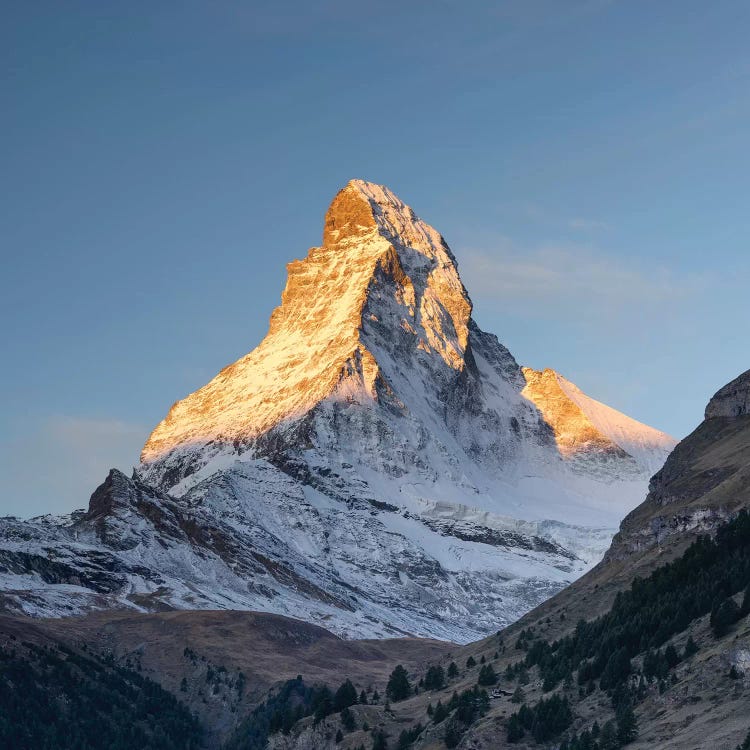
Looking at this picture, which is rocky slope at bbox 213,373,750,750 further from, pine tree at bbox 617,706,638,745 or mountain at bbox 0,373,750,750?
pine tree at bbox 617,706,638,745

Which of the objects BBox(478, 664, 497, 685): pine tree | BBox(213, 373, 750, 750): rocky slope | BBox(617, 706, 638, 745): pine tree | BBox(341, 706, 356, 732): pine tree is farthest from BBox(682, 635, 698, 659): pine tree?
→ BBox(341, 706, 356, 732): pine tree

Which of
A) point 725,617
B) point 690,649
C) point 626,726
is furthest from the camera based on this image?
point 725,617

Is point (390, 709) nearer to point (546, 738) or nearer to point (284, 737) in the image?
point (284, 737)

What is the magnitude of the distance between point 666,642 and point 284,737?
54.4 meters

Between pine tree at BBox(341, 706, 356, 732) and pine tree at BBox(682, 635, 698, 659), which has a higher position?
pine tree at BBox(682, 635, 698, 659)

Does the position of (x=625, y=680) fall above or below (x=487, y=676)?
below

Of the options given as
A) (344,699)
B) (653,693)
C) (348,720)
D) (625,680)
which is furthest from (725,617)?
(344,699)

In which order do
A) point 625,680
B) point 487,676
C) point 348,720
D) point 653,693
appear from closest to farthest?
point 653,693
point 625,680
point 348,720
point 487,676

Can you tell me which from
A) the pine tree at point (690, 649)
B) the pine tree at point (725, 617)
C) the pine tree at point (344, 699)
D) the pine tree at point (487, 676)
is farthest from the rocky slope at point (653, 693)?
the pine tree at point (344, 699)

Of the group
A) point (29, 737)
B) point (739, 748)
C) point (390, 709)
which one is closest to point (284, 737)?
point (390, 709)

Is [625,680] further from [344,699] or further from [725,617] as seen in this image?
[344,699]

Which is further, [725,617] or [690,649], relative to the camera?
[725,617]

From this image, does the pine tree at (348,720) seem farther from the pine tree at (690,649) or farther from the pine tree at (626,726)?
the pine tree at (690,649)

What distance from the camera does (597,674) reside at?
154000 millimetres
